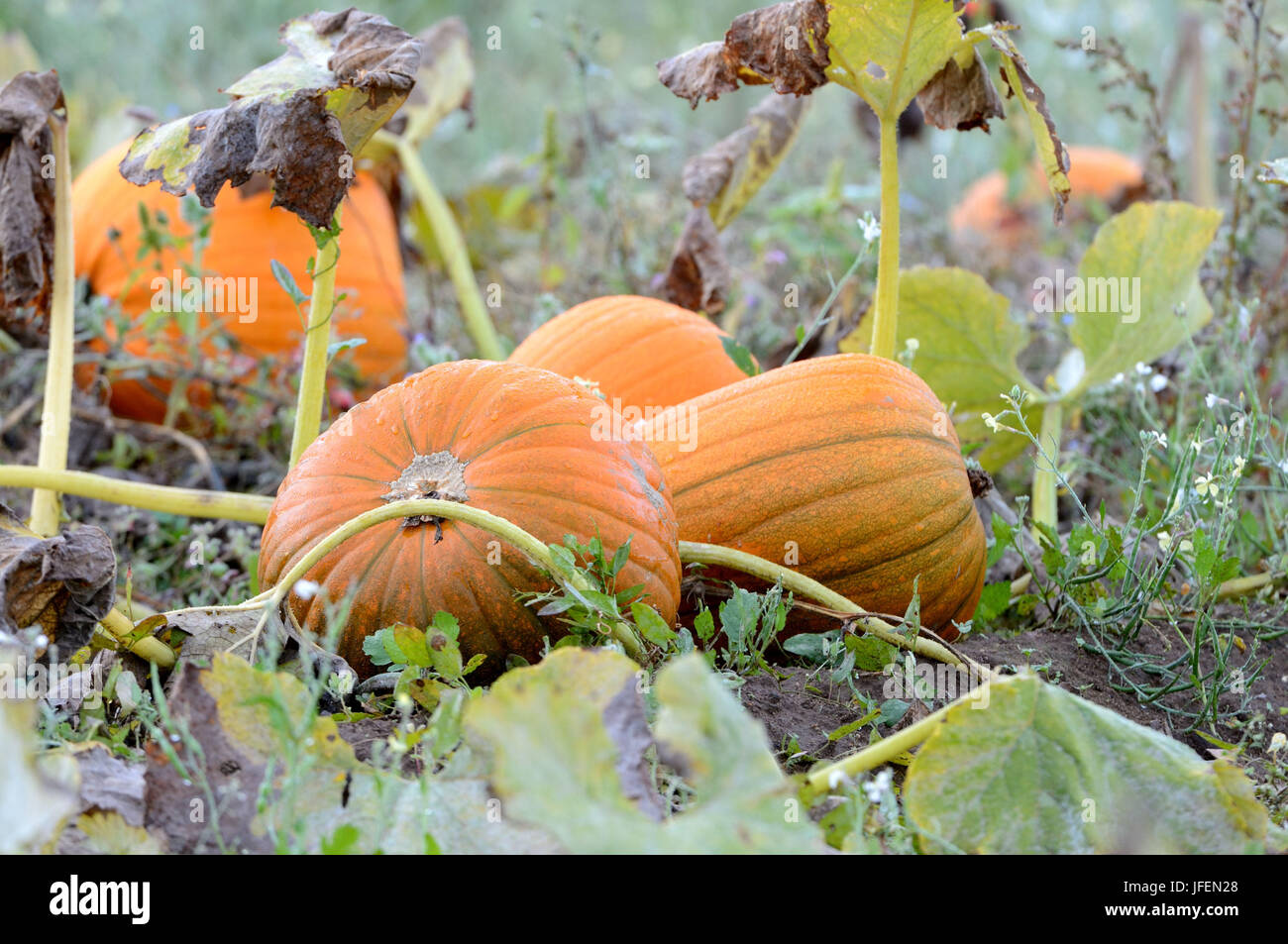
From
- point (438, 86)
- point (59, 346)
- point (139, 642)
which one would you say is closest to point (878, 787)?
point (139, 642)

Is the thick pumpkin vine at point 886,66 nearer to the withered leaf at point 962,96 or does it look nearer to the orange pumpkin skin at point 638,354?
the withered leaf at point 962,96

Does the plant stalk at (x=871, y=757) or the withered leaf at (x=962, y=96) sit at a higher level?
the withered leaf at (x=962, y=96)

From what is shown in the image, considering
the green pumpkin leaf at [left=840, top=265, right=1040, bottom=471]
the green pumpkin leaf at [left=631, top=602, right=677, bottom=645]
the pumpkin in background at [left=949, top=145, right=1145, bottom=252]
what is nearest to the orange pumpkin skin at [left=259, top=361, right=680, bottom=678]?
the green pumpkin leaf at [left=631, top=602, right=677, bottom=645]

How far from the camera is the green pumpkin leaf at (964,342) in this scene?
2.48m

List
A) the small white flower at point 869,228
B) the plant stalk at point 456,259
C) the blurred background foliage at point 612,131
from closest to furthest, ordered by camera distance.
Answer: the small white flower at point 869,228 → the plant stalk at point 456,259 → the blurred background foliage at point 612,131

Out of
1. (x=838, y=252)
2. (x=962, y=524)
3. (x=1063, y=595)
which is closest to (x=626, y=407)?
(x=962, y=524)

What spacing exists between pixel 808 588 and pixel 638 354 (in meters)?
0.73

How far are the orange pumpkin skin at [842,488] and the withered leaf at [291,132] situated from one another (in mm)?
661

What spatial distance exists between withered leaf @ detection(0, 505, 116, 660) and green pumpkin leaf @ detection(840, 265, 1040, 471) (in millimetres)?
1452

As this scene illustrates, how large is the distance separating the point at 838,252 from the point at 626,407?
1.65m

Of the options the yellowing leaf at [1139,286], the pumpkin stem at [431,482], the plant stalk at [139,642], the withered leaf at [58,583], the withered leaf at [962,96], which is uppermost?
the withered leaf at [962,96]

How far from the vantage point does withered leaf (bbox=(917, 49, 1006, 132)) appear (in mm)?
2000

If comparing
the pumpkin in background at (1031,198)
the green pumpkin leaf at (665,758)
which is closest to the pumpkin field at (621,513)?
the green pumpkin leaf at (665,758)

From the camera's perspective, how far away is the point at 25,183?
2023mm
